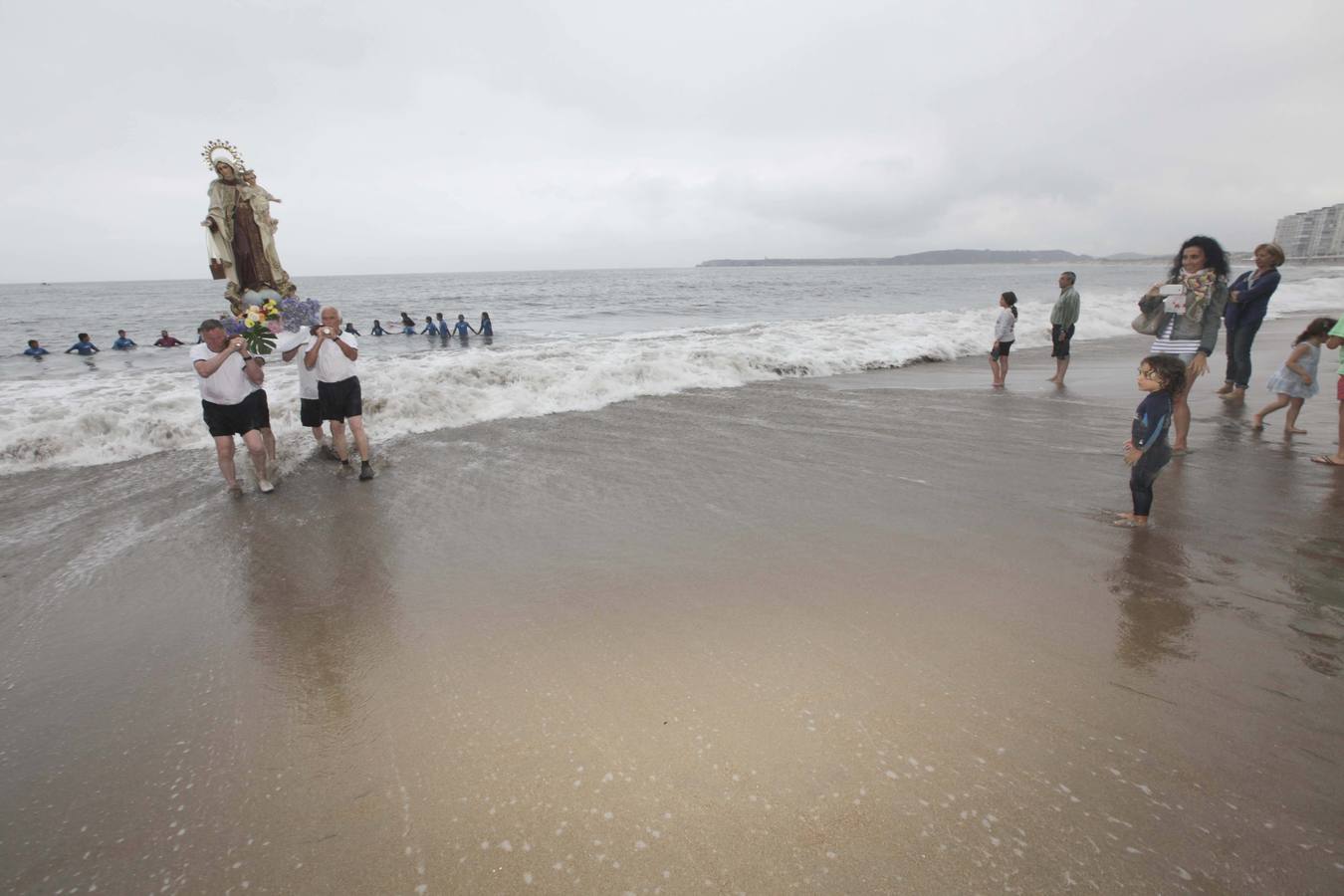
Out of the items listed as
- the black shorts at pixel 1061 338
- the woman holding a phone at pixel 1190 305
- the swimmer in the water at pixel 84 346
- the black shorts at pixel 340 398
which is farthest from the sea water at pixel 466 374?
the woman holding a phone at pixel 1190 305

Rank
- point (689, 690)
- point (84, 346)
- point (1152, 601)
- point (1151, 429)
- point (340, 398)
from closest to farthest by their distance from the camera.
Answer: point (689, 690), point (1152, 601), point (1151, 429), point (340, 398), point (84, 346)

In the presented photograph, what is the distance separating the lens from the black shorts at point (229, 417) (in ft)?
17.7

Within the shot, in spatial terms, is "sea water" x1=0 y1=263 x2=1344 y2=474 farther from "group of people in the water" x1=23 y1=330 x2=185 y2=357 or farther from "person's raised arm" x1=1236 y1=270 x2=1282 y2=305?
"person's raised arm" x1=1236 y1=270 x2=1282 y2=305

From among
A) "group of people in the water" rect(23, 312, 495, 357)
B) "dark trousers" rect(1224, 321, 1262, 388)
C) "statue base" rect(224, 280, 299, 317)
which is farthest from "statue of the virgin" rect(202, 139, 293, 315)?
"group of people in the water" rect(23, 312, 495, 357)

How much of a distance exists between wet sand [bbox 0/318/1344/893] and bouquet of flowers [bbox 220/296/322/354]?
1.70m

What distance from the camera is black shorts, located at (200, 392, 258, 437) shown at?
539cm

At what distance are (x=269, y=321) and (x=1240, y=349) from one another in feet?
38.9

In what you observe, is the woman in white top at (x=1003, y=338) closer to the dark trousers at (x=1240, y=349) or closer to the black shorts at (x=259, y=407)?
the dark trousers at (x=1240, y=349)

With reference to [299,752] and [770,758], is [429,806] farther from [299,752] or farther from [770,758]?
[770,758]

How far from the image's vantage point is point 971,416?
7.46 metres

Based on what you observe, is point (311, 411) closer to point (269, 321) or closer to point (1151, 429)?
point (269, 321)

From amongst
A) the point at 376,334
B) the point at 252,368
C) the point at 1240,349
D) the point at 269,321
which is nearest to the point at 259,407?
Result: the point at 252,368

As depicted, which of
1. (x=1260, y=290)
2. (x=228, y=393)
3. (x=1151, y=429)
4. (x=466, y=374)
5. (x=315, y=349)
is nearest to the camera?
(x=1151, y=429)

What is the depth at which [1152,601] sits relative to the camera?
10.3ft
